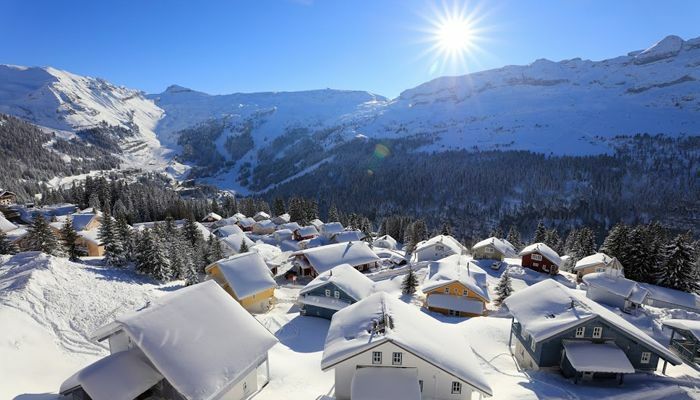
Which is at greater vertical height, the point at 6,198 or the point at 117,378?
the point at 117,378

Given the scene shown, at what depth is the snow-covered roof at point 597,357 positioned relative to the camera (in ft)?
57.9

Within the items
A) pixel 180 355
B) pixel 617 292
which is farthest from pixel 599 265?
pixel 180 355

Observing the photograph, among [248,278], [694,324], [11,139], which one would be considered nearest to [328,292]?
[248,278]

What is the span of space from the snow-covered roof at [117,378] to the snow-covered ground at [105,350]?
3144 millimetres

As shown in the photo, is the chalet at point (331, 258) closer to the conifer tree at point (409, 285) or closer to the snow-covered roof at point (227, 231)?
the conifer tree at point (409, 285)

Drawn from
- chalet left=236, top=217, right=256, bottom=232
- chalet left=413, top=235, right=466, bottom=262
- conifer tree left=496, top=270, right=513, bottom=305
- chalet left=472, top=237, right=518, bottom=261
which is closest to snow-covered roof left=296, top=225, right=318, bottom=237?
chalet left=236, top=217, right=256, bottom=232

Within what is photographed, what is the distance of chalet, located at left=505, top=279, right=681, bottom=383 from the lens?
18219mm

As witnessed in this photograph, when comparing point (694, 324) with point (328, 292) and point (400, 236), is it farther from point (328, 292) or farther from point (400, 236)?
point (400, 236)

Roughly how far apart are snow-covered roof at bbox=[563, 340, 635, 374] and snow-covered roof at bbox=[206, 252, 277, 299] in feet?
89.5

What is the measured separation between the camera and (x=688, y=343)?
75.9 ft

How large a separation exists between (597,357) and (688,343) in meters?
11.6

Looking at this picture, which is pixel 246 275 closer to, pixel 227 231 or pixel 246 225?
pixel 227 231

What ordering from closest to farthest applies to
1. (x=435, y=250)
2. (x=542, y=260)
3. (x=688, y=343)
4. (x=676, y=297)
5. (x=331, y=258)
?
(x=688, y=343) → (x=676, y=297) → (x=331, y=258) → (x=542, y=260) → (x=435, y=250)

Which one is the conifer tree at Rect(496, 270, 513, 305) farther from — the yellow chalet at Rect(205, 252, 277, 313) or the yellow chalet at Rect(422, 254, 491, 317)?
the yellow chalet at Rect(205, 252, 277, 313)
